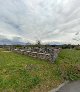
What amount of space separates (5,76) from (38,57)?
1355 centimetres

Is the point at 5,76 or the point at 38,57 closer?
the point at 5,76

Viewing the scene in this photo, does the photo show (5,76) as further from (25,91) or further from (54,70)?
(54,70)

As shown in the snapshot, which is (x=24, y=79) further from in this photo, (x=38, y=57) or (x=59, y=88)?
(x=38, y=57)

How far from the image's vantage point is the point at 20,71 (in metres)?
17.7

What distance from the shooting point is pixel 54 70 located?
68.6 ft

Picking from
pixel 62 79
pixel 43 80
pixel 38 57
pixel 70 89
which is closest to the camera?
pixel 70 89

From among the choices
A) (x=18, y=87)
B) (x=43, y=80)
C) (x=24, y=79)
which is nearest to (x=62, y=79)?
(x=43, y=80)

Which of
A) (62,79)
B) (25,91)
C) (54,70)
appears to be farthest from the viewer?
(54,70)

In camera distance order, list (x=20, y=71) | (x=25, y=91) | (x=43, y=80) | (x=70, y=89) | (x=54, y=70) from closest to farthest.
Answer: (x=25, y=91)
(x=70, y=89)
(x=43, y=80)
(x=20, y=71)
(x=54, y=70)

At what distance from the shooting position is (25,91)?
1323cm

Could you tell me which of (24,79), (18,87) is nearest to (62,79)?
(24,79)

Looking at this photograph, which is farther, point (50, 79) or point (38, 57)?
point (38, 57)

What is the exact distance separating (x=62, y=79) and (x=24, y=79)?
469cm

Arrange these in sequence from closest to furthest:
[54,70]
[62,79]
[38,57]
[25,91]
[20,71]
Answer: [25,91]
[20,71]
[62,79]
[54,70]
[38,57]
